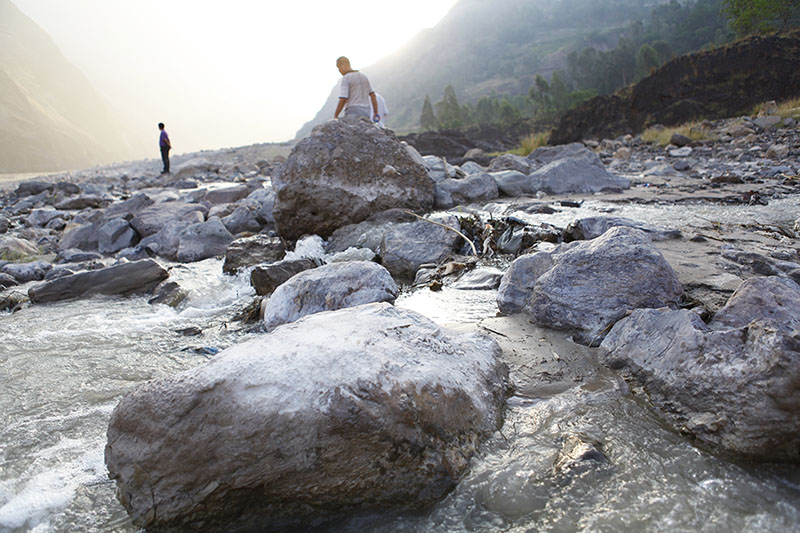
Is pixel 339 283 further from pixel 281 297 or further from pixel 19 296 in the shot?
pixel 19 296

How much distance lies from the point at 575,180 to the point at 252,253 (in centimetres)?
502

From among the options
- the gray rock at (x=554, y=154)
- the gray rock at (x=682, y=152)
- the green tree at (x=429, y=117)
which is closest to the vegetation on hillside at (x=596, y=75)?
the green tree at (x=429, y=117)

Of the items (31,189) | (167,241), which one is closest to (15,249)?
(167,241)

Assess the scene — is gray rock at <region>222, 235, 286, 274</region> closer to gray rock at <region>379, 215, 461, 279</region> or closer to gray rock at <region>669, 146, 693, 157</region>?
gray rock at <region>379, 215, 461, 279</region>

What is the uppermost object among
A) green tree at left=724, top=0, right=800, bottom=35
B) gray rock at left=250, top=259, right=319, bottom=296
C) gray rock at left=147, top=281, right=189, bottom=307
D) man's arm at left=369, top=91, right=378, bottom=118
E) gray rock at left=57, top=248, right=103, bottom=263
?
green tree at left=724, top=0, right=800, bottom=35

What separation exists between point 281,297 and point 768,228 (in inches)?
165

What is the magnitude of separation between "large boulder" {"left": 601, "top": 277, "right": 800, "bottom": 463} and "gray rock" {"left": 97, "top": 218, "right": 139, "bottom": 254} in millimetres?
6597

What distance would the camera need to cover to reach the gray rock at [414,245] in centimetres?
409

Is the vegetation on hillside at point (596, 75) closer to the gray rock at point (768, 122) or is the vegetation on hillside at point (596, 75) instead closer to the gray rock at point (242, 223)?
the gray rock at point (768, 122)

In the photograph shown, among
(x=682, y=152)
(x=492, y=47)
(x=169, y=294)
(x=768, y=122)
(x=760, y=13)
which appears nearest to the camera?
(x=169, y=294)

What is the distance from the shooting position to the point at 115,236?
6.46 m

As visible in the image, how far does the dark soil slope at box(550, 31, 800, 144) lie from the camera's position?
16875 millimetres

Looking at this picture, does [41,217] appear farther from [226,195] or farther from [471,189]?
[471,189]

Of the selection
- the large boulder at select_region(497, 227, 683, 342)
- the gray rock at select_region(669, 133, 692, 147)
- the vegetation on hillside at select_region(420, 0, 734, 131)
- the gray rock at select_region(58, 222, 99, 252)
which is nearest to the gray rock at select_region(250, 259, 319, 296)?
the large boulder at select_region(497, 227, 683, 342)
